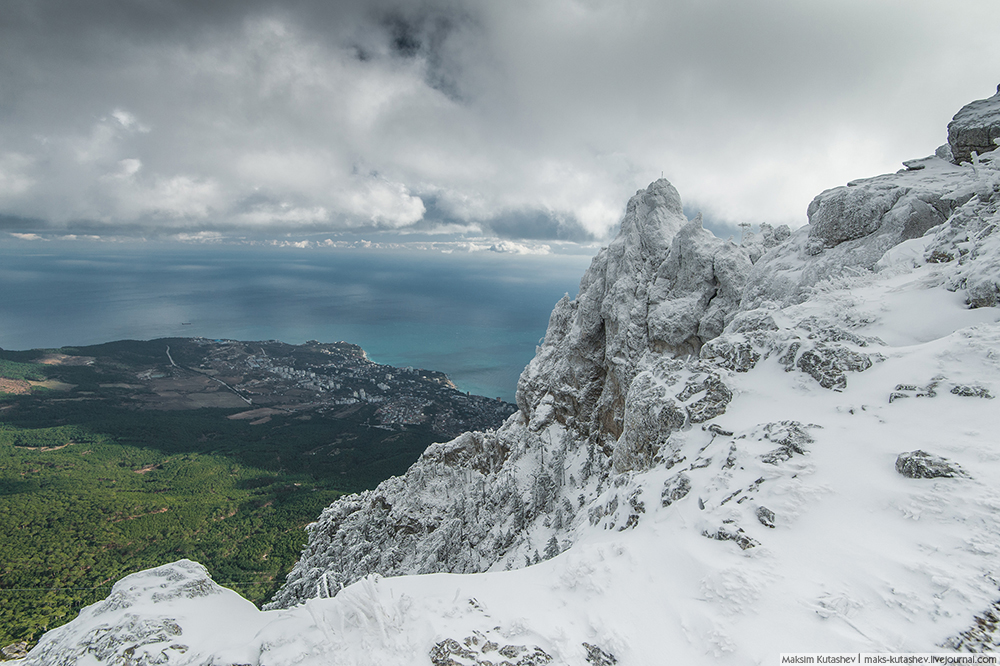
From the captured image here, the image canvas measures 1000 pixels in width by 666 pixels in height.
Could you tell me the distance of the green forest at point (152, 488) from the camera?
44.7 metres

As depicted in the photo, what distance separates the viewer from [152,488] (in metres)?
67.7

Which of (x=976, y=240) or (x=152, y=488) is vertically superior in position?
(x=976, y=240)

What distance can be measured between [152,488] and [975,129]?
101087mm

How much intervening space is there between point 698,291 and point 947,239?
39.9 feet

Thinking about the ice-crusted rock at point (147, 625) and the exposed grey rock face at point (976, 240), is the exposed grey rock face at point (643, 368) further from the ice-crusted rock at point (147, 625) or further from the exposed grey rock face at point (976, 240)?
the ice-crusted rock at point (147, 625)

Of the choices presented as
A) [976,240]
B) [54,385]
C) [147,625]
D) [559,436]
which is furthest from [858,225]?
[54,385]

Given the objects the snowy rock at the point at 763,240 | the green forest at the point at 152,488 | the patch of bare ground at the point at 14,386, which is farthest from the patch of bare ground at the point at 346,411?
the snowy rock at the point at 763,240

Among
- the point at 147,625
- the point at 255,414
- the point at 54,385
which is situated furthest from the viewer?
the point at 54,385

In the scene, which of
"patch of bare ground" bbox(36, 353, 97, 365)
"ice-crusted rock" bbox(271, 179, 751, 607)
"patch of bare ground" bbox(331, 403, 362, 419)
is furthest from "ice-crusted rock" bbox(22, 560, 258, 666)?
"patch of bare ground" bbox(36, 353, 97, 365)

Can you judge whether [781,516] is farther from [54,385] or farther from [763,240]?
[54,385]

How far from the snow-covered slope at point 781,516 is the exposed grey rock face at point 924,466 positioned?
0.14 ft

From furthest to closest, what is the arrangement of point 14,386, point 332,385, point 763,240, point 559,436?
point 332,385 < point 14,386 < point 559,436 < point 763,240

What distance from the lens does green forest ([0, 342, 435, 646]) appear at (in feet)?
147

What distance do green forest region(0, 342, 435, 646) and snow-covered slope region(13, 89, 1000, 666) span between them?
44.5m
